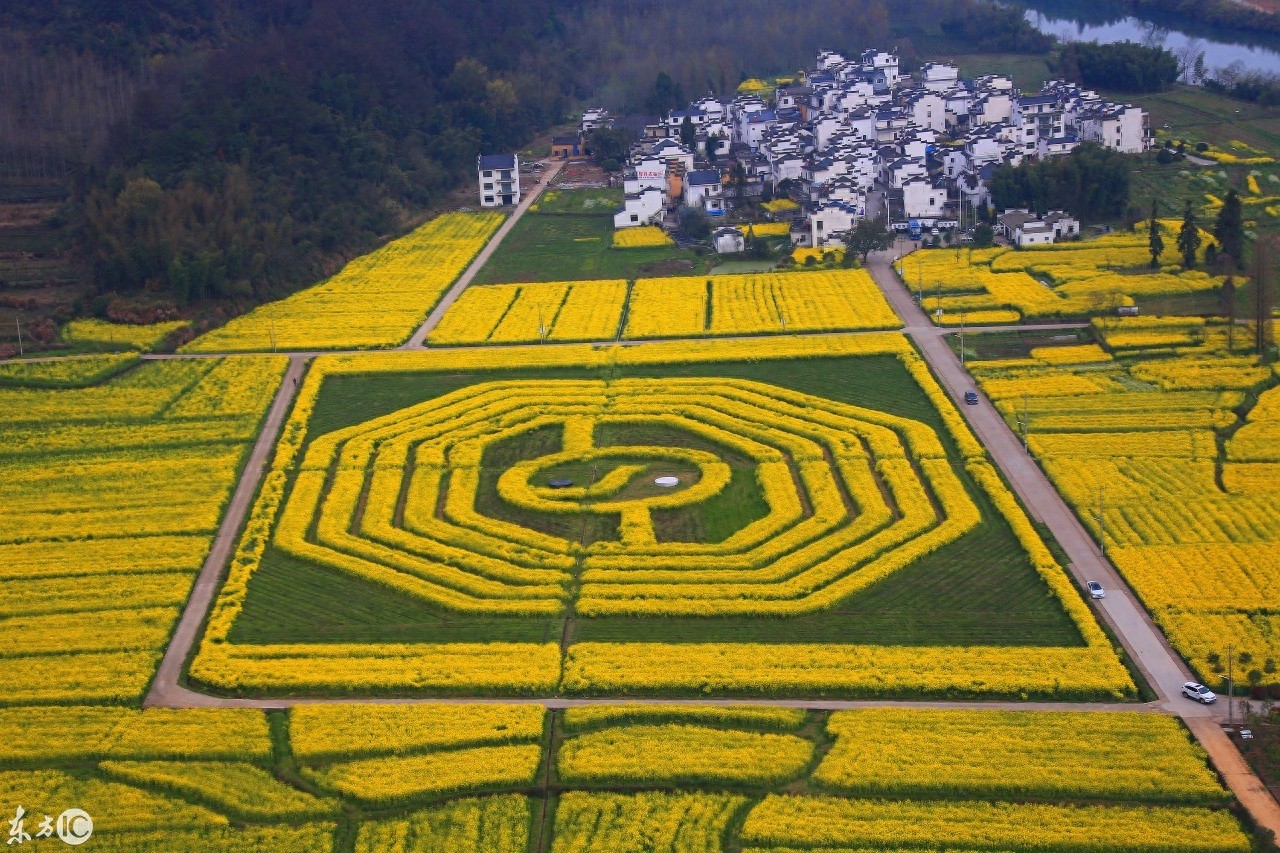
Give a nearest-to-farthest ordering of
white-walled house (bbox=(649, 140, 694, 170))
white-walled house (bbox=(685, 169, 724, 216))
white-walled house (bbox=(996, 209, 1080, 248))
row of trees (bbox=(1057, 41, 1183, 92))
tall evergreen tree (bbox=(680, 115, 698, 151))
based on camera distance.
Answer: white-walled house (bbox=(996, 209, 1080, 248))
white-walled house (bbox=(685, 169, 724, 216))
white-walled house (bbox=(649, 140, 694, 170))
tall evergreen tree (bbox=(680, 115, 698, 151))
row of trees (bbox=(1057, 41, 1183, 92))

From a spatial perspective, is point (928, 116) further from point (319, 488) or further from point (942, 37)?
point (319, 488)

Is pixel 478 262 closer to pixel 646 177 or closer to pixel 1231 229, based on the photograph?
pixel 646 177

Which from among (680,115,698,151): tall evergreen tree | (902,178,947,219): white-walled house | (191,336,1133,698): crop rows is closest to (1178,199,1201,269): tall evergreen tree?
(902,178,947,219): white-walled house

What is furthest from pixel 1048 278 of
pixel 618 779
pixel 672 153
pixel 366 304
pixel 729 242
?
pixel 618 779

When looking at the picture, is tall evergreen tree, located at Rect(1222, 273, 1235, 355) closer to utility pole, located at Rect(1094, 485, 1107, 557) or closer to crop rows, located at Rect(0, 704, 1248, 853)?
utility pole, located at Rect(1094, 485, 1107, 557)

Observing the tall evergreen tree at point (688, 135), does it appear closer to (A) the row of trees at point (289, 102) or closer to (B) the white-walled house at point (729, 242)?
(A) the row of trees at point (289, 102)

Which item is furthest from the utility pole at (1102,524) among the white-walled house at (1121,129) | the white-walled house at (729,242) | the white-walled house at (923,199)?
the white-walled house at (1121,129)
